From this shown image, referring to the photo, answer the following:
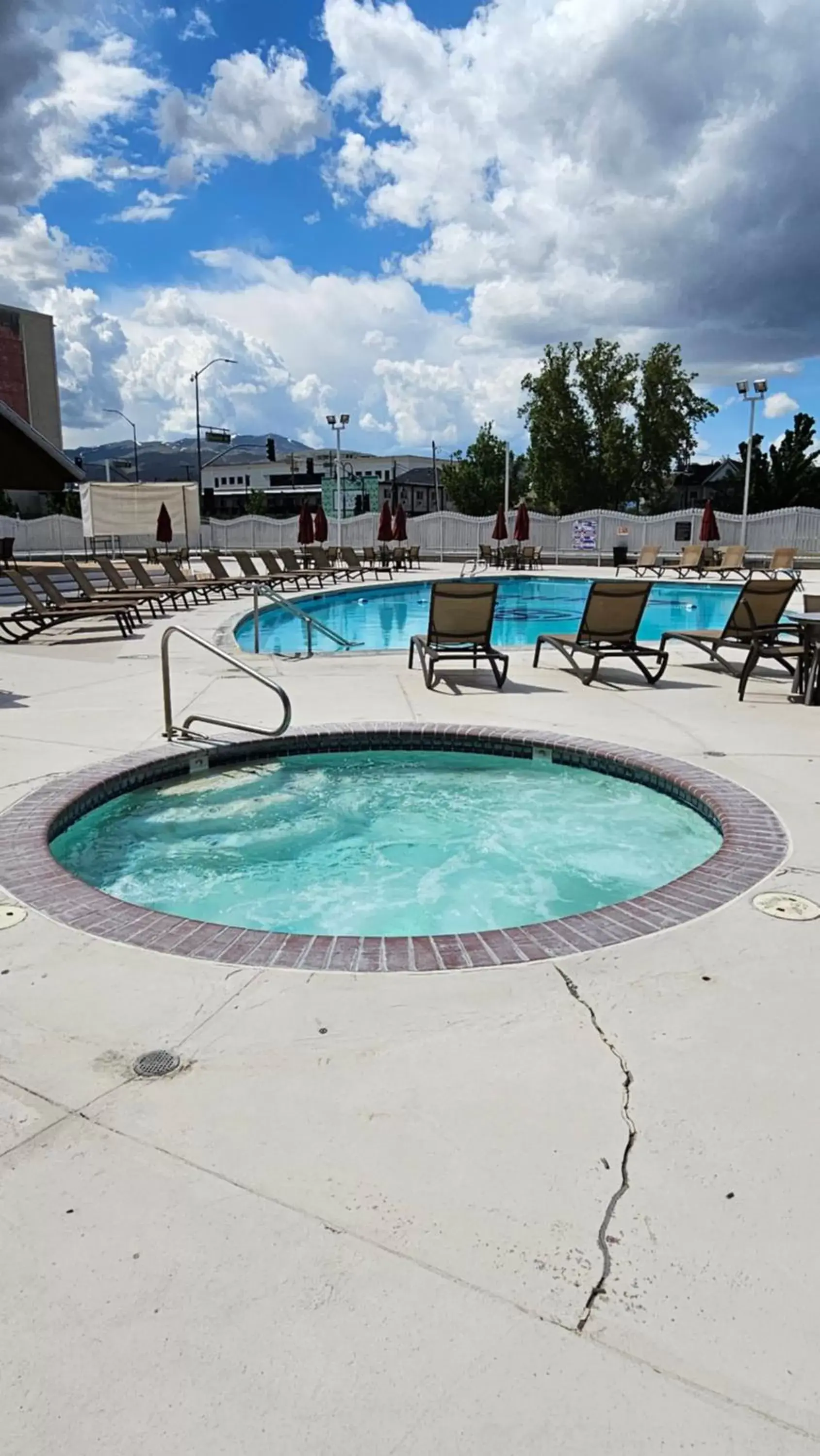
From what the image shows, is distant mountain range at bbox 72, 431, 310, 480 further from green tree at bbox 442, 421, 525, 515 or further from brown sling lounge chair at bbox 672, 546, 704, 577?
brown sling lounge chair at bbox 672, 546, 704, 577

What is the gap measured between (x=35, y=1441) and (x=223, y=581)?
60.6ft

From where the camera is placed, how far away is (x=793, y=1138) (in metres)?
2.23

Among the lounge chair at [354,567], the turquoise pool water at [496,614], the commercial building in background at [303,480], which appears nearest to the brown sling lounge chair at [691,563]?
the turquoise pool water at [496,614]

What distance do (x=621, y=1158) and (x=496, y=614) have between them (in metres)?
17.0

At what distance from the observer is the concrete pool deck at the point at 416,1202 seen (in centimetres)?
155

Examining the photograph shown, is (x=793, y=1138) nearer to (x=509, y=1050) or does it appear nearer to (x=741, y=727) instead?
(x=509, y=1050)

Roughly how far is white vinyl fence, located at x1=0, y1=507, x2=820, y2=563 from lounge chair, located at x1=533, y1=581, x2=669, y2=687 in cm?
2460

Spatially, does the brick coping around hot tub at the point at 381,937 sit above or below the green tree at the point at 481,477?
below

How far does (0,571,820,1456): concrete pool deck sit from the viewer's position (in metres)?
1.55

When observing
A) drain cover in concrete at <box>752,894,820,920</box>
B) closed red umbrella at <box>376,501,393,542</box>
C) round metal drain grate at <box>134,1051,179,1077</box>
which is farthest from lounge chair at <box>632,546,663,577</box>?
round metal drain grate at <box>134,1051,179,1077</box>

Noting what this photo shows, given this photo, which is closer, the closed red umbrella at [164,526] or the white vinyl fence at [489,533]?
the closed red umbrella at [164,526]

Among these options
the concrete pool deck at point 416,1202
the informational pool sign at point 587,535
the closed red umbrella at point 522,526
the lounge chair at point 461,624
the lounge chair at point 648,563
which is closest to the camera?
the concrete pool deck at point 416,1202

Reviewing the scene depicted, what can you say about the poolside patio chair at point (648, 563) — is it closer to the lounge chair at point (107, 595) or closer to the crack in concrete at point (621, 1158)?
the lounge chair at point (107, 595)

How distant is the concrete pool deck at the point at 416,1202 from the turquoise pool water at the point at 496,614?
8.56 metres
